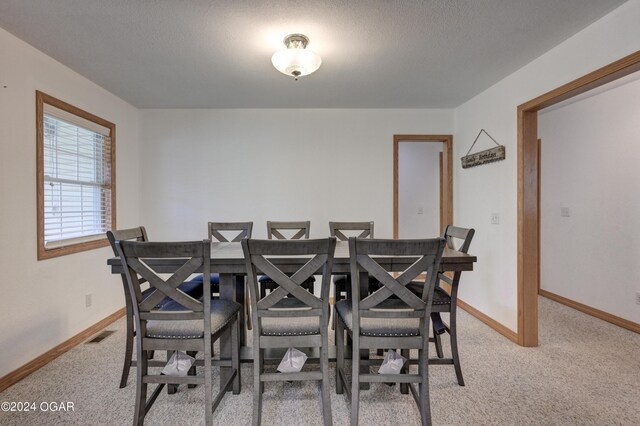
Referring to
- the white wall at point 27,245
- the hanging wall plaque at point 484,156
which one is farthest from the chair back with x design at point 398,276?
the white wall at point 27,245

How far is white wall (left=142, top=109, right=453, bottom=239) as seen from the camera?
371 centimetres

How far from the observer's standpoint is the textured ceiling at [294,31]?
181 centimetres

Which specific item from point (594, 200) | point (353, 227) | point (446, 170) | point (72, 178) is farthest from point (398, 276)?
point (594, 200)

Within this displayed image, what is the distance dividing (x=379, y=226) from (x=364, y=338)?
2307mm

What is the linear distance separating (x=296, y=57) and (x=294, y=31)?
0.19 metres

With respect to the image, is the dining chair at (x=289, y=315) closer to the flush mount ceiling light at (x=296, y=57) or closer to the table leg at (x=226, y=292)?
the table leg at (x=226, y=292)

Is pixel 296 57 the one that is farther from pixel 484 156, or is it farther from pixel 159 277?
pixel 484 156

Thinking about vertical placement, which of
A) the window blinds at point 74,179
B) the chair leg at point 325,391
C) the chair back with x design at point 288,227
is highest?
the window blinds at point 74,179

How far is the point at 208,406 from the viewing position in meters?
1.53

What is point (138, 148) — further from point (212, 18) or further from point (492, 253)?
point (492, 253)

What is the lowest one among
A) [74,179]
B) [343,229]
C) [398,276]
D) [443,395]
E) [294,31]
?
[443,395]

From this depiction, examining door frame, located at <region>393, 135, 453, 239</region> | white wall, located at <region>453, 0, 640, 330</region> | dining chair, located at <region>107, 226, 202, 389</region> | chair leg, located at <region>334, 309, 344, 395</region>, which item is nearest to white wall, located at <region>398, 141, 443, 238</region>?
door frame, located at <region>393, 135, 453, 239</region>

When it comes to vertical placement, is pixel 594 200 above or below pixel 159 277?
above

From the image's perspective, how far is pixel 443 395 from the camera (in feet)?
6.26
